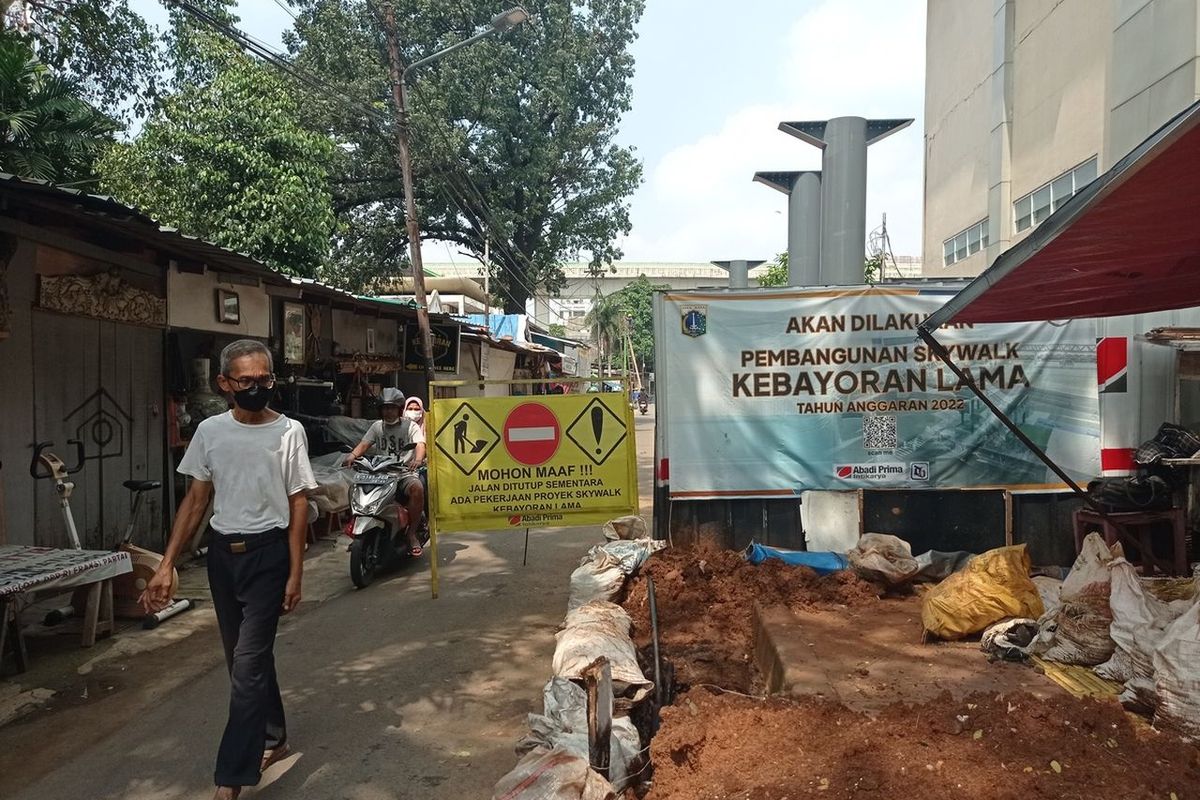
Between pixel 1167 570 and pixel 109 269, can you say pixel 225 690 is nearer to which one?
pixel 109 269

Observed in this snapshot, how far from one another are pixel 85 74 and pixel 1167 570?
1985 cm

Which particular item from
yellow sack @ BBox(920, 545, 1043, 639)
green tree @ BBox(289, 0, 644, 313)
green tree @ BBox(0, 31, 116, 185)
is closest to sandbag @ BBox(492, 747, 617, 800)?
yellow sack @ BBox(920, 545, 1043, 639)

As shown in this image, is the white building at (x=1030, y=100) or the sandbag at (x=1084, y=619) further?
the white building at (x=1030, y=100)

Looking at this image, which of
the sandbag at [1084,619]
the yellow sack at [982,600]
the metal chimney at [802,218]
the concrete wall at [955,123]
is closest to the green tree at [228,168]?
the metal chimney at [802,218]

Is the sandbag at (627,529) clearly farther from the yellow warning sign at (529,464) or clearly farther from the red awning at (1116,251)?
the red awning at (1116,251)

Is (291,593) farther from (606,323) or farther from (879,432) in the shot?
(606,323)

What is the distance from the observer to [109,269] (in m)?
6.28

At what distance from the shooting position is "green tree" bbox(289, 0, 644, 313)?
24219 mm

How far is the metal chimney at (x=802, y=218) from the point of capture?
388 inches

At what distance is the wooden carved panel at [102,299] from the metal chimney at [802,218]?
23.6 ft

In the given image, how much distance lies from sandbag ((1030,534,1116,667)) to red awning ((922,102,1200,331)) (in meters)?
1.33

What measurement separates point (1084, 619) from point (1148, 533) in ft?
6.10

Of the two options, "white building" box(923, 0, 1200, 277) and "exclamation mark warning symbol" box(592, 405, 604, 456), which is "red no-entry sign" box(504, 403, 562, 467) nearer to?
"exclamation mark warning symbol" box(592, 405, 604, 456)

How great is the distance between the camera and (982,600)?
4.17 m
